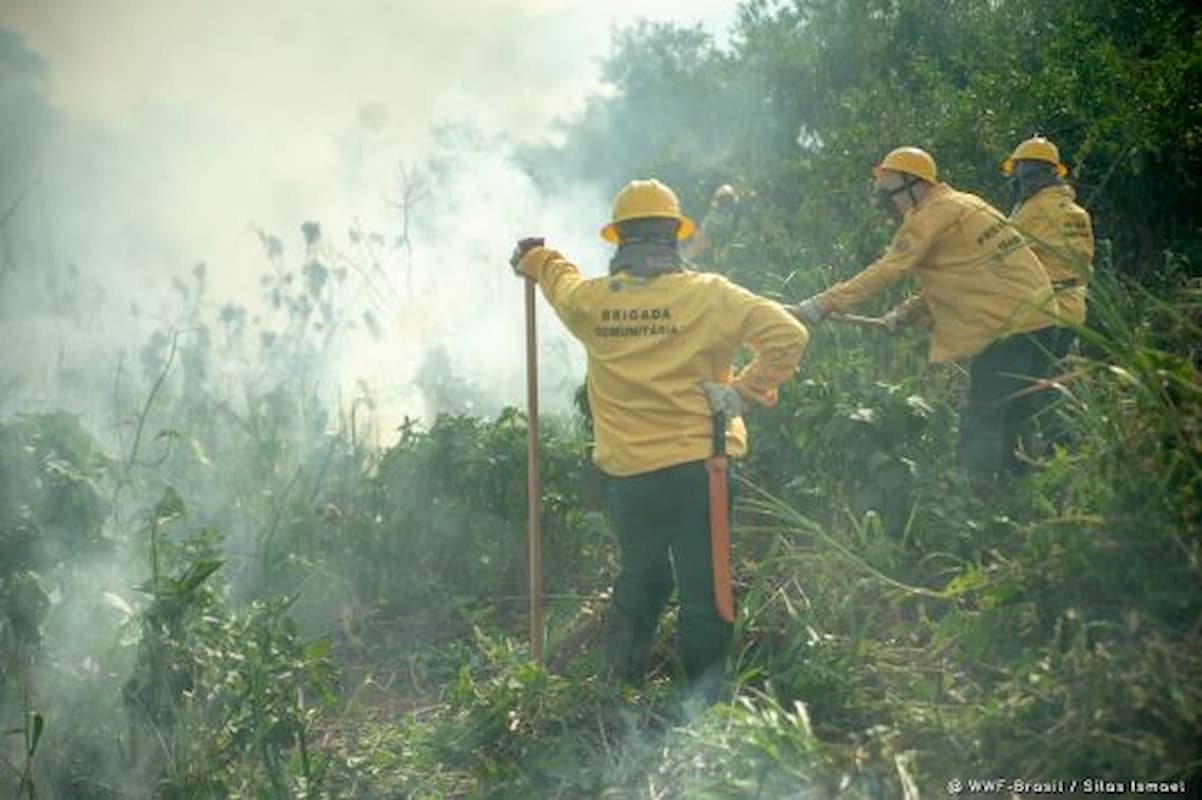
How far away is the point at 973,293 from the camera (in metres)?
5.87

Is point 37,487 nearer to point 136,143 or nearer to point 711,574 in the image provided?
point 711,574

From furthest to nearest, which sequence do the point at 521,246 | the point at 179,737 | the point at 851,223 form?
1. the point at 851,223
2. the point at 521,246
3. the point at 179,737

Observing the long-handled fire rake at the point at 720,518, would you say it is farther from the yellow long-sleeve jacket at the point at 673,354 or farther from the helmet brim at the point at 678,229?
the helmet brim at the point at 678,229

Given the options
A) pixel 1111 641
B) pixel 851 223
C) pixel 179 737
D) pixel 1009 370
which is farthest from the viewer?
pixel 851 223

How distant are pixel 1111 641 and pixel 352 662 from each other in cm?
365

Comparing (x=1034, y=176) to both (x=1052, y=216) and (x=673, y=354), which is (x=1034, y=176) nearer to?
(x=1052, y=216)

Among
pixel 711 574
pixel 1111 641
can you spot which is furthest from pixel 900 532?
pixel 1111 641

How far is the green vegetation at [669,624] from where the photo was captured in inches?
146

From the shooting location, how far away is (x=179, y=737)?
4.57 meters

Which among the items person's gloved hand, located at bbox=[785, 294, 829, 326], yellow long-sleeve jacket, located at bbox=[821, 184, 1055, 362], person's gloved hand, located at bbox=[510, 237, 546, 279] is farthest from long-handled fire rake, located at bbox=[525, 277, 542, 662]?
yellow long-sleeve jacket, located at bbox=[821, 184, 1055, 362]

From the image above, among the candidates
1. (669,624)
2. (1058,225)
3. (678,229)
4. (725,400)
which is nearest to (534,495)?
(669,624)

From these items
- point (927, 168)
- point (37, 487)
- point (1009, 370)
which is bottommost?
point (37, 487)

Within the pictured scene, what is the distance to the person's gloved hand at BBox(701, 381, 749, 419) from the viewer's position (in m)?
4.66

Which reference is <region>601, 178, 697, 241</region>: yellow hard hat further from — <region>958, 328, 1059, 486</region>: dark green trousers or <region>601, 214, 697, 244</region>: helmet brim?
<region>958, 328, 1059, 486</region>: dark green trousers
